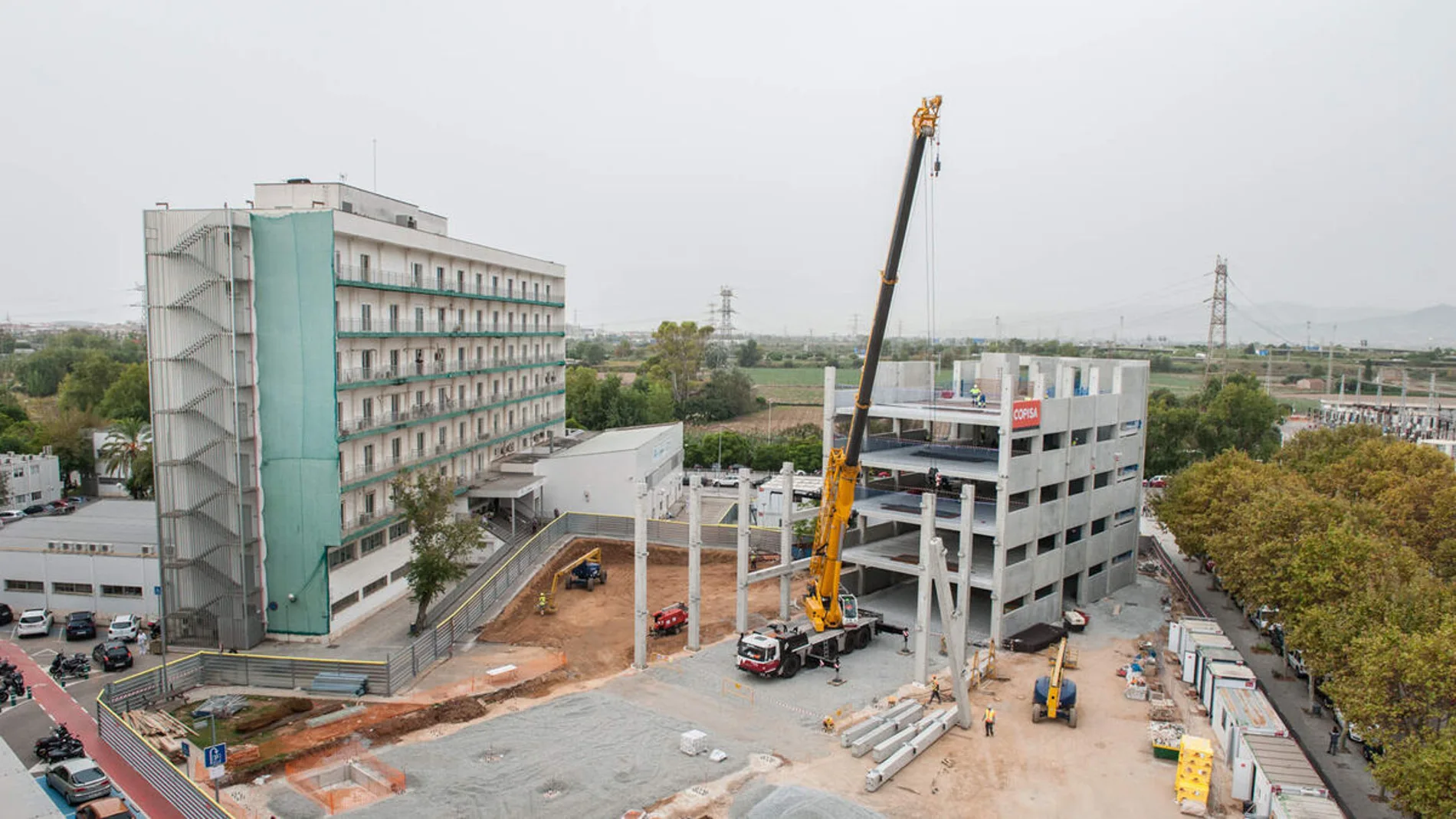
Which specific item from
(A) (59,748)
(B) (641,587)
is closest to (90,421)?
→ (A) (59,748)

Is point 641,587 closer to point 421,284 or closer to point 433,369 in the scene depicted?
point 433,369

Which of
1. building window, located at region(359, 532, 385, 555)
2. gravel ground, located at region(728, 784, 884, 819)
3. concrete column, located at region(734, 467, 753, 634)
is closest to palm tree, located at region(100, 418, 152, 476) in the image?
building window, located at region(359, 532, 385, 555)

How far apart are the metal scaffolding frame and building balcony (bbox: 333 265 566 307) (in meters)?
3.80

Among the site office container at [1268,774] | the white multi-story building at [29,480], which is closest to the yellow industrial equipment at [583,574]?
the site office container at [1268,774]

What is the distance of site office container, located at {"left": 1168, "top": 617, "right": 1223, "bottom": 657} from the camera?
1335 inches

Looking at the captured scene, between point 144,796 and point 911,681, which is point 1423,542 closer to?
point 911,681

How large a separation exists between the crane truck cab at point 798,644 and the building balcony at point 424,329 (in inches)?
762

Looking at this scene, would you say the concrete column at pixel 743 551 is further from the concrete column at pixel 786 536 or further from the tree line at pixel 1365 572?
the tree line at pixel 1365 572

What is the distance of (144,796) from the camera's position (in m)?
22.4

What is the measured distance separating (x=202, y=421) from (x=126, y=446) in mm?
34283

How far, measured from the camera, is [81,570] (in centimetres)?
3756

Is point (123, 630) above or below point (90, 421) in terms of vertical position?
below

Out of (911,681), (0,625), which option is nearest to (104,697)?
(0,625)

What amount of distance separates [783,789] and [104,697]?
20.6 meters
